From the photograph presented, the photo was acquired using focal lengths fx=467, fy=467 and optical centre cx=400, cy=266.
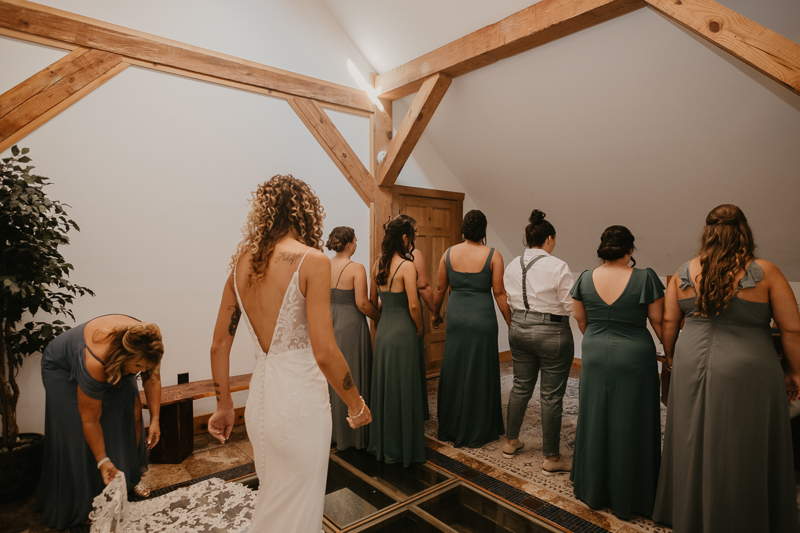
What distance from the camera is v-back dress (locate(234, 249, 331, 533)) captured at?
160cm

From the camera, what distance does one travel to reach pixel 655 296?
2.44 m

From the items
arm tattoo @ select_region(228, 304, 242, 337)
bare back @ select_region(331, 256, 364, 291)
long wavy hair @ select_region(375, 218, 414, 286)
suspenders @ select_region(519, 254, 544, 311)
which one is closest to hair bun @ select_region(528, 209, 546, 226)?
suspenders @ select_region(519, 254, 544, 311)

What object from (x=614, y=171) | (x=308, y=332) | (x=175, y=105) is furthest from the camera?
(x=614, y=171)

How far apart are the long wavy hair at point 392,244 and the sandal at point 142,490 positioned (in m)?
1.83

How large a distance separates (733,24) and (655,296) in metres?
1.44

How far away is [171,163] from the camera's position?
378 centimetres

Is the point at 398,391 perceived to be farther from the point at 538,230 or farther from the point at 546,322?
the point at 538,230

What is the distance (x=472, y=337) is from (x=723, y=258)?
1.68 m

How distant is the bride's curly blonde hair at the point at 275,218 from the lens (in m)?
1.65

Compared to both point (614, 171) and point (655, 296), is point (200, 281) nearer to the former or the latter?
point (655, 296)

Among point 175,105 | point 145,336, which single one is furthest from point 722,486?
point 175,105

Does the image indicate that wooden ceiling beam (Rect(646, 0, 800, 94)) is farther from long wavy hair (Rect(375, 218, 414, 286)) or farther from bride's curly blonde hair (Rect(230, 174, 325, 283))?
bride's curly blonde hair (Rect(230, 174, 325, 283))

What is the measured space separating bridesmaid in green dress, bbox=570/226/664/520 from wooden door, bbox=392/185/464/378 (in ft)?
9.73

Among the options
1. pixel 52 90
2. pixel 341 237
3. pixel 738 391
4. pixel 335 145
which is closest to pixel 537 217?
pixel 341 237
